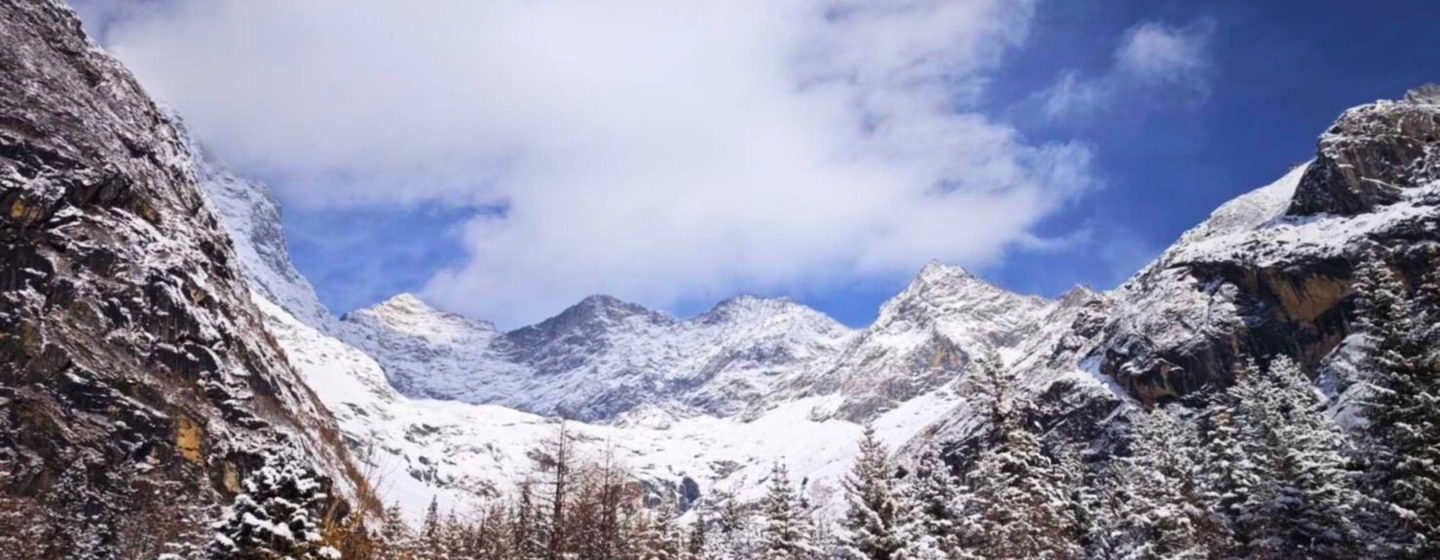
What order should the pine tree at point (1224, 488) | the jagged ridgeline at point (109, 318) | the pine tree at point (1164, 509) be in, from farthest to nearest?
the jagged ridgeline at point (109, 318)
the pine tree at point (1224, 488)
the pine tree at point (1164, 509)

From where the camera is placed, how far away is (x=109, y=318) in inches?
3927

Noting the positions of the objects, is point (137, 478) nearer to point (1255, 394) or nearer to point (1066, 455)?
point (1066, 455)

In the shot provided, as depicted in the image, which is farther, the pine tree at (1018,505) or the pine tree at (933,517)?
A: the pine tree at (1018,505)

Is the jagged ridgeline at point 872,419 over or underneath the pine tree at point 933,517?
over

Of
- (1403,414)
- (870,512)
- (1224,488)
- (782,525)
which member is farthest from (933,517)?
(1403,414)

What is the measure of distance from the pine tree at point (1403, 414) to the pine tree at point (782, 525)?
811 inches

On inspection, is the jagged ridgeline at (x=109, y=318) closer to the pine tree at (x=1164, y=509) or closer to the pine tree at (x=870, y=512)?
the pine tree at (x=870, y=512)

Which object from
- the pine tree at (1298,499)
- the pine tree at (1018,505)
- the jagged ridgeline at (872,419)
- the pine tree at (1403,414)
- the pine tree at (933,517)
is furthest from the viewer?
the pine tree at (1298,499)

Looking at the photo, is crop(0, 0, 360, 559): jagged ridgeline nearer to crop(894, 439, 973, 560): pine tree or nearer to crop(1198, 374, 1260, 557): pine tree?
crop(894, 439, 973, 560): pine tree

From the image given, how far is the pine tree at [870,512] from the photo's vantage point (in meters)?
28.6

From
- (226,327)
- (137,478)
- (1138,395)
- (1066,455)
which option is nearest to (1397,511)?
(1066,455)

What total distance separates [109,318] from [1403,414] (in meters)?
113

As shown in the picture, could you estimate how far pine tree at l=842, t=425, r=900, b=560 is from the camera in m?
28.6

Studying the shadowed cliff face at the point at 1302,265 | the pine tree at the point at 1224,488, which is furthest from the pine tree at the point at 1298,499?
the shadowed cliff face at the point at 1302,265
